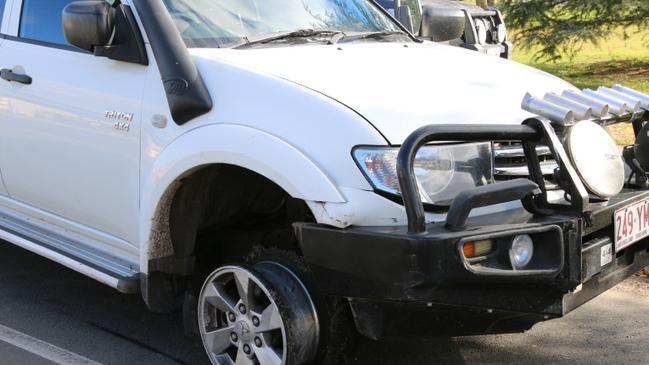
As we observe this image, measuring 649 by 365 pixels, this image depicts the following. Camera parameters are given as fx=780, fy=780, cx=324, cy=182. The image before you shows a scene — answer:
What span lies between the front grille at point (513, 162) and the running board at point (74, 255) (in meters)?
1.69

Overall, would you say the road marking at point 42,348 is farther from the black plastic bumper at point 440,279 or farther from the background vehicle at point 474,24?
the background vehicle at point 474,24

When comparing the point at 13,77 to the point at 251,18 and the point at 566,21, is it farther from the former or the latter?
the point at 566,21

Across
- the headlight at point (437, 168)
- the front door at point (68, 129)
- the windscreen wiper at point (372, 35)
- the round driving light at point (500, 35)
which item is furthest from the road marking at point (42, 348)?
the round driving light at point (500, 35)

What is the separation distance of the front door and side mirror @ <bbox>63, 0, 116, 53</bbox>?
0.55 ft

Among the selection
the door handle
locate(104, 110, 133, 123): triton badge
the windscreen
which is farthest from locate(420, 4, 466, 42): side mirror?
the door handle

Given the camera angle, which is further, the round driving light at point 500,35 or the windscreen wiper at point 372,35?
Result: the round driving light at point 500,35

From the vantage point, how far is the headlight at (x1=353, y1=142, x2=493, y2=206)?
2.85 m

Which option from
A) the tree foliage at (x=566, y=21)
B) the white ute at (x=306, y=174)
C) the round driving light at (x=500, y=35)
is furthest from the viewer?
the tree foliage at (x=566, y=21)

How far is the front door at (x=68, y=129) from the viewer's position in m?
3.53

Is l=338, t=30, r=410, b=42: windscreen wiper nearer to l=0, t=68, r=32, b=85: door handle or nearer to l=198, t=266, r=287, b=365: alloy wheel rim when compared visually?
l=198, t=266, r=287, b=365: alloy wheel rim

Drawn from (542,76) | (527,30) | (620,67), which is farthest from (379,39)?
(620,67)

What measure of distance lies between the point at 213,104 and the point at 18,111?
145 centimetres

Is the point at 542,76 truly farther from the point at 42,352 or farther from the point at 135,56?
the point at 42,352

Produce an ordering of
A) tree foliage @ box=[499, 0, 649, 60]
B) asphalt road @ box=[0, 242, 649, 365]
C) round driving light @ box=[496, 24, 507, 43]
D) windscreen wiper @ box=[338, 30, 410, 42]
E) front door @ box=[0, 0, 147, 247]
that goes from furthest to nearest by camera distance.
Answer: tree foliage @ box=[499, 0, 649, 60] → round driving light @ box=[496, 24, 507, 43] → windscreen wiper @ box=[338, 30, 410, 42] → asphalt road @ box=[0, 242, 649, 365] → front door @ box=[0, 0, 147, 247]
